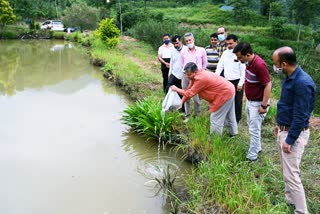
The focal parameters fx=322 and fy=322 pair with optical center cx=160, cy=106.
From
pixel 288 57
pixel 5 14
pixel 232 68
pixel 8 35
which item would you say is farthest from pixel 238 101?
pixel 5 14

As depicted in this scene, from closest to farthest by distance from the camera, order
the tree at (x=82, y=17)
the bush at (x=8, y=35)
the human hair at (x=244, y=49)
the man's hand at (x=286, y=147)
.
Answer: the man's hand at (x=286, y=147) < the human hair at (x=244, y=49) < the bush at (x=8, y=35) < the tree at (x=82, y=17)

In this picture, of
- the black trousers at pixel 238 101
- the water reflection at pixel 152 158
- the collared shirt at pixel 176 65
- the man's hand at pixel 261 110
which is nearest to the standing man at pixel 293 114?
the man's hand at pixel 261 110

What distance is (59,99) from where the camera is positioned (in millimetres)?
A: 8523

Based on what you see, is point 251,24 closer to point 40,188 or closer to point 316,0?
point 316,0

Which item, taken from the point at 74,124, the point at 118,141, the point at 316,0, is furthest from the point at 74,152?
the point at 316,0

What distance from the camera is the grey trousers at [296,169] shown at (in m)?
2.74

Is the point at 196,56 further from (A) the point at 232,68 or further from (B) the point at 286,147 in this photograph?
(B) the point at 286,147

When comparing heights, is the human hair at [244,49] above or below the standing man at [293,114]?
above

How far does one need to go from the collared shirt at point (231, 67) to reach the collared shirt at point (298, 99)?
6.62 ft

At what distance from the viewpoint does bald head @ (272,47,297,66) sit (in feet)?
8.60

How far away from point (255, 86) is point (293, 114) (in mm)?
1052

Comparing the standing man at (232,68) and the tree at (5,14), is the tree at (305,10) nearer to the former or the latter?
the standing man at (232,68)

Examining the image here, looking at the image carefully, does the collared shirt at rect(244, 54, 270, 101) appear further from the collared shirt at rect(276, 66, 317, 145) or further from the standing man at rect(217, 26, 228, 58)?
the standing man at rect(217, 26, 228, 58)

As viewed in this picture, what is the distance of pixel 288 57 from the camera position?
2.63 meters
